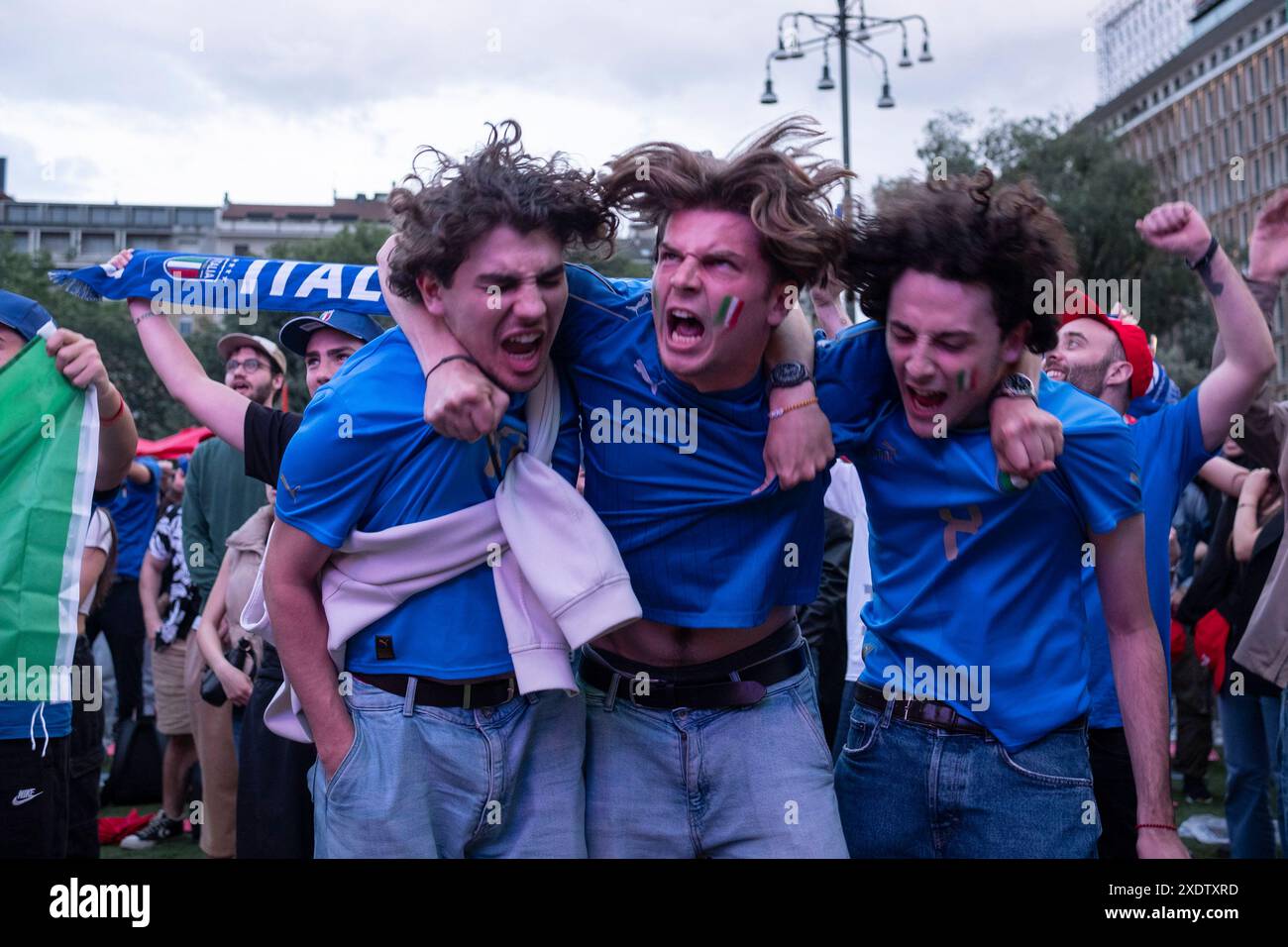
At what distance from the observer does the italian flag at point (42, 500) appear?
13.1ft

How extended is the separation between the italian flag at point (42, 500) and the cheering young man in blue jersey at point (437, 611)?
1299 mm

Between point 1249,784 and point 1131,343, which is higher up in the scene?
point 1131,343

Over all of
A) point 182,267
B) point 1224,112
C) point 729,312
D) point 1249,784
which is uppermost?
point 1224,112

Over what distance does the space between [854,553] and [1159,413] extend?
132 cm

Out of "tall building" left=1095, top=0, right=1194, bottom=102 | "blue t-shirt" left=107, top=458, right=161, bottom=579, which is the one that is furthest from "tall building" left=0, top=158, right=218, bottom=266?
"blue t-shirt" left=107, top=458, right=161, bottom=579

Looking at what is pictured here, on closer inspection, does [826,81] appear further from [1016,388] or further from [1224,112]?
[1224,112]

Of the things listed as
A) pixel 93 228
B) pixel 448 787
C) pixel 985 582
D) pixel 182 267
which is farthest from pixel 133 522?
pixel 93 228

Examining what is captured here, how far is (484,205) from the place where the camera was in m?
3.08

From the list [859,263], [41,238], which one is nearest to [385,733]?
[859,263]

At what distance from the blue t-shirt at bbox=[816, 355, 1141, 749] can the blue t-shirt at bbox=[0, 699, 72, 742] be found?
243cm

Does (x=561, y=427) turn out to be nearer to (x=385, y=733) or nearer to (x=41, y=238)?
(x=385, y=733)

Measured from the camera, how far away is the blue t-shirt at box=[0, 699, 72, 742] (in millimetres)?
3920

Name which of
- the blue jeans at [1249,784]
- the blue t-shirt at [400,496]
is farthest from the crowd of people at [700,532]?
the blue jeans at [1249,784]

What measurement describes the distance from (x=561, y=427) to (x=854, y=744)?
1080 mm
